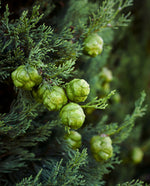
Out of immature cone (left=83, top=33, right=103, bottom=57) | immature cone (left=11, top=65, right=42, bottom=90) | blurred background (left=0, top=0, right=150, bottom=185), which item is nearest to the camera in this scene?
immature cone (left=11, top=65, right=42, bottom=90)

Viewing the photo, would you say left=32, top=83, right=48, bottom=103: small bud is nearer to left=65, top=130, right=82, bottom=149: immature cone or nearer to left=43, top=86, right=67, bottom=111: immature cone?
left=43, top=86, right=67, bottom=111: immature cone

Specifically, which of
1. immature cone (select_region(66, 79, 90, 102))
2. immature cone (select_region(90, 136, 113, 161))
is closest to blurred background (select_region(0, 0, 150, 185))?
immature cone (select_region(90, 136, 113, 161))

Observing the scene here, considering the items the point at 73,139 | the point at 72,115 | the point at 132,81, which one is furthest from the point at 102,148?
the point at 132,81

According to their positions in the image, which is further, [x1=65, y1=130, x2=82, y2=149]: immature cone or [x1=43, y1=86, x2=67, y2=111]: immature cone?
[x1=65, y1=130, x2=82, y2=149]: immature cone

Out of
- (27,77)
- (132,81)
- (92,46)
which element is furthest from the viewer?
(132,81)

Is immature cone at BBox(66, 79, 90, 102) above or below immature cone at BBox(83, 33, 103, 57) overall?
below

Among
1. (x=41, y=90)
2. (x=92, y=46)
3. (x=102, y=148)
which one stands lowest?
(x=102, y=148)

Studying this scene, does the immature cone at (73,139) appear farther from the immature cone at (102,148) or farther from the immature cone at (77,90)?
the immature cone at (77,90)

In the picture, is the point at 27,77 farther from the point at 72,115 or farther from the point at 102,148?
the point at 102,148
